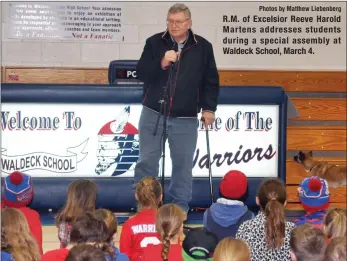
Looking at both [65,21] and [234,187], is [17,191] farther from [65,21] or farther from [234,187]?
[65,21]

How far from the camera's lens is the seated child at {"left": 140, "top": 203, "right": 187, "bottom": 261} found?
11.3ft

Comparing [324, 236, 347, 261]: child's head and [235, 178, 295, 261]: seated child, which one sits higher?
[324, 236, 347, 261]: child's head

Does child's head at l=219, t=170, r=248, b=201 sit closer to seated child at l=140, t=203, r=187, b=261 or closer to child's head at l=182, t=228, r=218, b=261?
seated child at l=140, t=203, r=187, b=261

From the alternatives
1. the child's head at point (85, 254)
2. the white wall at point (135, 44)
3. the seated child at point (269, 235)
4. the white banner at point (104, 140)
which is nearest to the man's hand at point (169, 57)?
the white banner at point (104, 140)

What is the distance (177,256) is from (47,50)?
15.1 ft

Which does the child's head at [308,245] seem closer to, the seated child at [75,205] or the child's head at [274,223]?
the child's head at [274,223]

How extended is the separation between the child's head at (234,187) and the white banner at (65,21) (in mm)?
3647

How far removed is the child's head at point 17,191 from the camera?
14.4 ft

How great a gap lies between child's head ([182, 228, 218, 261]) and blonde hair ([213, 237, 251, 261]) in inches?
9.0

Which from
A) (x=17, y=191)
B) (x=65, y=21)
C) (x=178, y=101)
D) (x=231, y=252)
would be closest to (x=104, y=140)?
(x=178, y=101)

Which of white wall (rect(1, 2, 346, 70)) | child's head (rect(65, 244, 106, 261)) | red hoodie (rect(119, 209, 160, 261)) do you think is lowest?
red hoodie (rect(119, 209, 160, 261))

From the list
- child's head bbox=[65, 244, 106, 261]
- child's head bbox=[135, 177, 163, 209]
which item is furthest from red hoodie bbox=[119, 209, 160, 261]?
child's head bbox=[65, 244, 106, 261]

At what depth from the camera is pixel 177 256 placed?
135 inches

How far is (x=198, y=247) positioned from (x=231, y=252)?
0.99ft
